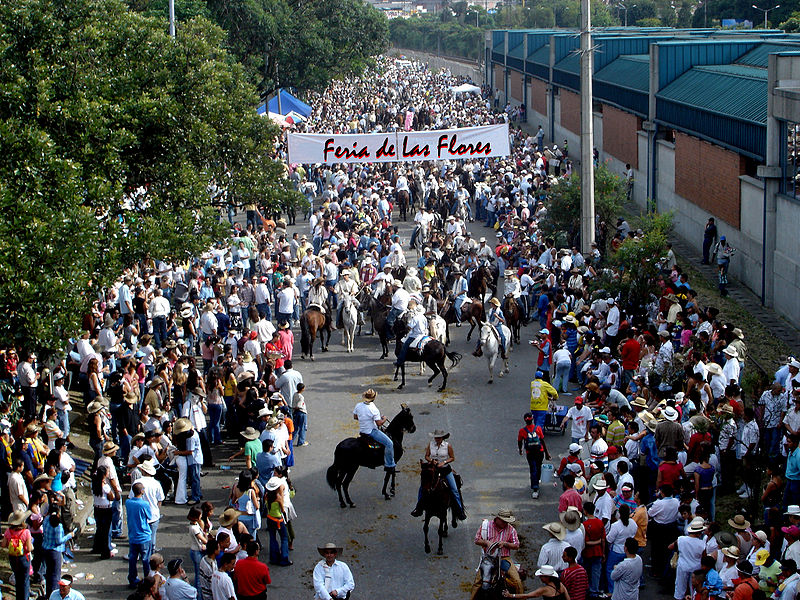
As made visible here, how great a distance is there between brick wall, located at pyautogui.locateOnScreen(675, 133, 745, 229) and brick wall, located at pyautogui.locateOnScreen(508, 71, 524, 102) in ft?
125

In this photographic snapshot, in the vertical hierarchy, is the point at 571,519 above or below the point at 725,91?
below

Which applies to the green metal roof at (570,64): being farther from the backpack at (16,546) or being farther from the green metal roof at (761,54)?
the backpack at (16,546)

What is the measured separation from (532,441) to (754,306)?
1134 cm

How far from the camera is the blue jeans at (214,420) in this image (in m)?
17.8

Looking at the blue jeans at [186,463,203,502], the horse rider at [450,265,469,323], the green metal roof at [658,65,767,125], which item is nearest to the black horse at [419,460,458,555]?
the blue jeans at [186,463,203,502]

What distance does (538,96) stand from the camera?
206 feet

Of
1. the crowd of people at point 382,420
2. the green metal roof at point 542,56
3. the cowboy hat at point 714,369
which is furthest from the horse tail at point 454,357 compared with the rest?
the green metal roof at point 542,56

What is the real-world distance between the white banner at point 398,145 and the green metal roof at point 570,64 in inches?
696

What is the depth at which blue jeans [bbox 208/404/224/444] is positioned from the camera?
17.8 metres

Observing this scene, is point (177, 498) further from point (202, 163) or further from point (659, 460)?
point (202, 163)

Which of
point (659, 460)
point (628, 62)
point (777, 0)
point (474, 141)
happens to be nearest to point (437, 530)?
point (659, 460)

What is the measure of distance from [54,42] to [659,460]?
13477 millimetres

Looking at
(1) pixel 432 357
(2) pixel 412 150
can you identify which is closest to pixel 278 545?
(1) pixel 432 357

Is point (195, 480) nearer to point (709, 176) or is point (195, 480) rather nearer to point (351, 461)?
point (351, 461)
